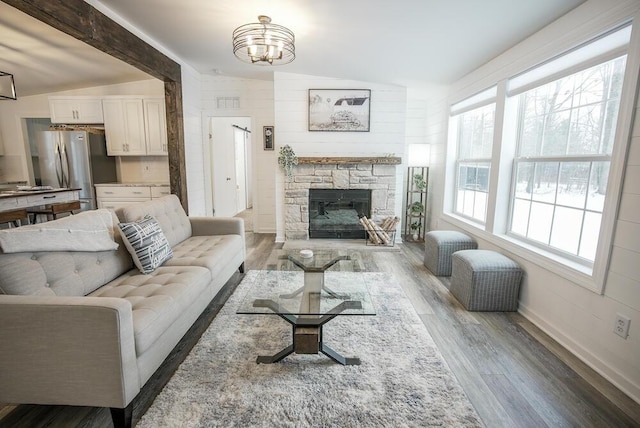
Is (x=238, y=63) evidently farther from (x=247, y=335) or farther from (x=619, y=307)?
(x=619, y=307)

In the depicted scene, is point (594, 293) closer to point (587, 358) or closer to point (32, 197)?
point (587, 358)

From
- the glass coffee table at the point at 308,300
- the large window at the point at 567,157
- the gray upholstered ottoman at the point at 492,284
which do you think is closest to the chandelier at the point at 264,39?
the glass coffee table at the point at 308,300

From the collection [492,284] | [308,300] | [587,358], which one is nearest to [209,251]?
[308,300]

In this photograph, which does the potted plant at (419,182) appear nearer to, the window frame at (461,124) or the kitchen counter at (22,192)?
the window frame at (461,124)

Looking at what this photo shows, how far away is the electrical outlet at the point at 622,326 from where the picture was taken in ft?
5.81

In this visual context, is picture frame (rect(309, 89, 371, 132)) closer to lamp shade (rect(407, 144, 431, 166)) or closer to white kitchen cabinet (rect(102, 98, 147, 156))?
lamp shade (rect(407, 144, 431, 166))

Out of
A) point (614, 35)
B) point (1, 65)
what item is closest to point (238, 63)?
point (1, 65)

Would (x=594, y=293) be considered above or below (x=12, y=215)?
below

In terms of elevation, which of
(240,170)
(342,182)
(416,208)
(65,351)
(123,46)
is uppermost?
(123,46)

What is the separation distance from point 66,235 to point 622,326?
3372mm

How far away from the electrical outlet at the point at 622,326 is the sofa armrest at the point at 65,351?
2691 millimetres

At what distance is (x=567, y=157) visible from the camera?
7.70 ft

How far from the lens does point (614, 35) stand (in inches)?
76.9

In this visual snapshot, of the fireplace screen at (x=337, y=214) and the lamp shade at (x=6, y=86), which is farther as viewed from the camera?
the fireplace screen at (x=337, y=214)
